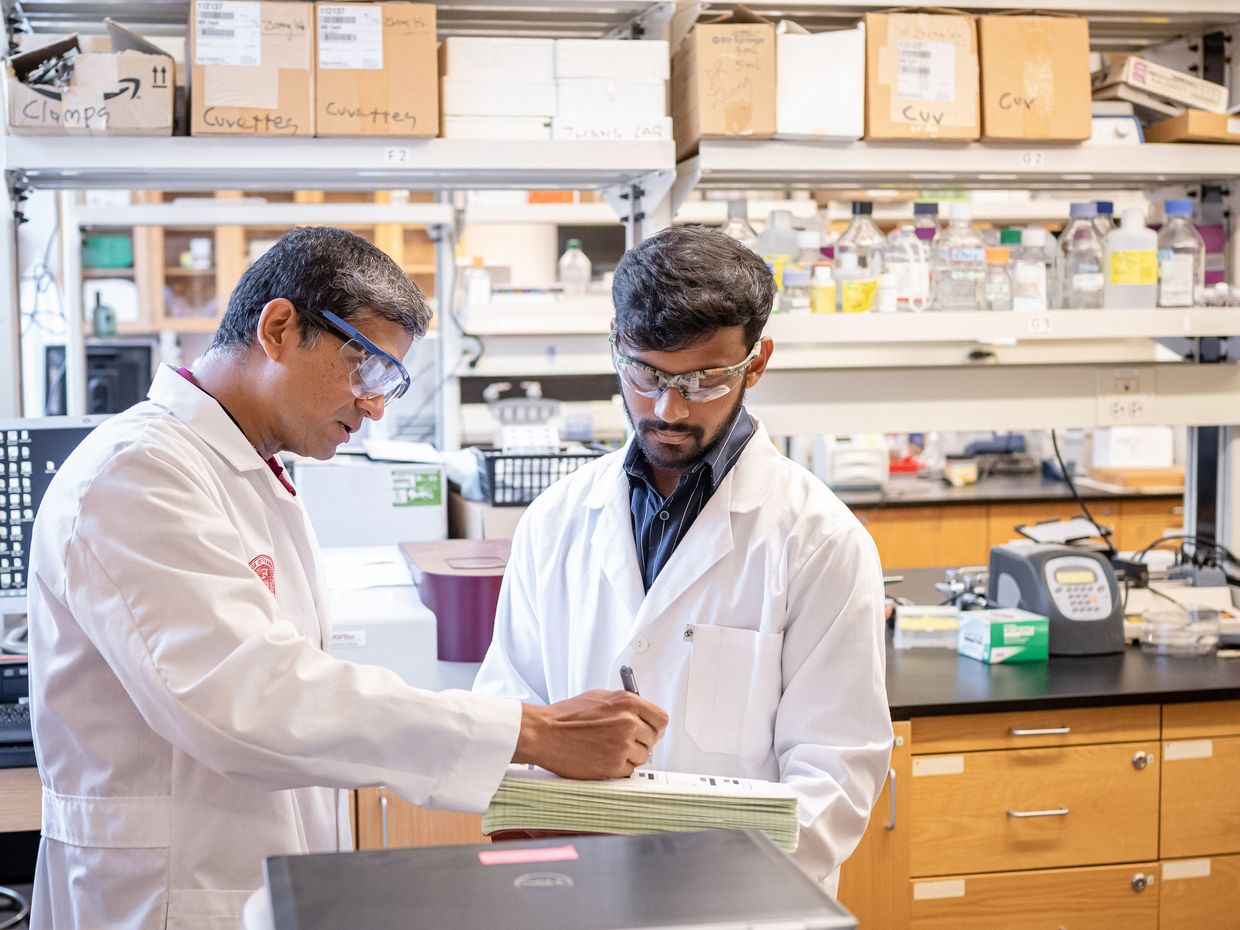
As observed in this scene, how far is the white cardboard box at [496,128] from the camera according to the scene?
2.48 m

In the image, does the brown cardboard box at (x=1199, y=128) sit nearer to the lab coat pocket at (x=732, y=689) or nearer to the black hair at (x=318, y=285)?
the lab coat pocket at (x=732, y=689)

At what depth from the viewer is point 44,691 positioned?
4.40 ft

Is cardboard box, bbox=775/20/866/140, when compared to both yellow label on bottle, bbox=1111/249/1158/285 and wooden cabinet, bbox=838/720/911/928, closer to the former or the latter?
yellow label on bottle, bbox=1111/249/1158/285

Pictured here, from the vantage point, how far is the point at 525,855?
896 mm

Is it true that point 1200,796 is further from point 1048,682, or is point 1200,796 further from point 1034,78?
point 1034,78

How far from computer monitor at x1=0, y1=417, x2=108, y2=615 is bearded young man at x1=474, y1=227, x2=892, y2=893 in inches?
41.2

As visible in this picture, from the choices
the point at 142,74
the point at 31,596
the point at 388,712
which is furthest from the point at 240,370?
the point at 142,74

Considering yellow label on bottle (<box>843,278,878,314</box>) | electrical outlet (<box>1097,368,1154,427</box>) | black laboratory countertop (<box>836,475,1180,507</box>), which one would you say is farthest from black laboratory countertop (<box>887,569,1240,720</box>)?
black laboratory countertop (<box>836,475,1180,507</box>)

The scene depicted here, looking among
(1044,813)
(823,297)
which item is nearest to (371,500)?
(823,297)

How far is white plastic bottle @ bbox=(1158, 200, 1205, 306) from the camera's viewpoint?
9.13 feet

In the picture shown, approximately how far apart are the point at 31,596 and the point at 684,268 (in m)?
0.83

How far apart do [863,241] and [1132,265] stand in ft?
1.91

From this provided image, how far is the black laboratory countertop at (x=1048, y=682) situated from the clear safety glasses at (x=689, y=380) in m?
0.98

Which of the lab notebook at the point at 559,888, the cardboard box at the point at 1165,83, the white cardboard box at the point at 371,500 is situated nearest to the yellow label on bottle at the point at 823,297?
the cardboard box at the point at 1165,83
